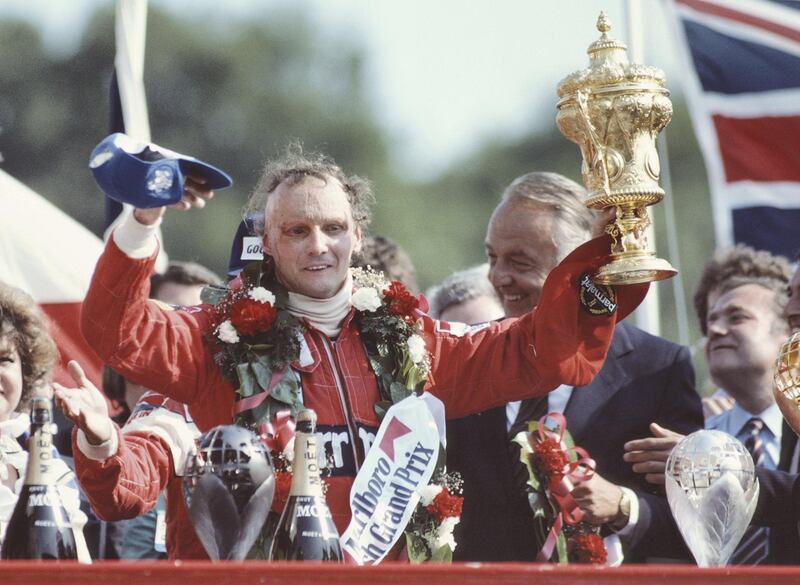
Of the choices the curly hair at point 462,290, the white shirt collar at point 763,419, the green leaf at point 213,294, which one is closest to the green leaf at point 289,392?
the green leaf at point 213,294

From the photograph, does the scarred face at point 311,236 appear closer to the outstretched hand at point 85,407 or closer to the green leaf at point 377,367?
the green leaf at point 377,367

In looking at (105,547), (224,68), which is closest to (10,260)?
(105,547)

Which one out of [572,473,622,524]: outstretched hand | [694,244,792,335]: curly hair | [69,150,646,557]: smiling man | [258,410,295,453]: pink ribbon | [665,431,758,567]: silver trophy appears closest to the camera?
[665,431,758,567]: silver trophy

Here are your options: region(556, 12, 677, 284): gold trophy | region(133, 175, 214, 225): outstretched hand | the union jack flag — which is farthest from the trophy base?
the union jack flag

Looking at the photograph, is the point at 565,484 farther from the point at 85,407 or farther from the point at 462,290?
the point at 462,290

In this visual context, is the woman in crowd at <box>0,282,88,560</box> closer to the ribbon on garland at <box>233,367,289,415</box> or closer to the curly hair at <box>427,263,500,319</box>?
the ribbon on garland at <box>233,367,289,415</box>

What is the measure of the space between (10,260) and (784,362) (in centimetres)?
453

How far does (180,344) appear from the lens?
165 inches

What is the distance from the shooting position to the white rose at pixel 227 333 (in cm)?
426

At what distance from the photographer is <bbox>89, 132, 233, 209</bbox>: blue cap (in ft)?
11.9

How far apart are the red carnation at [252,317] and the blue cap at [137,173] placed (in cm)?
61

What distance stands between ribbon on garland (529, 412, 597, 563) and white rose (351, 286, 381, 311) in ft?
2.78

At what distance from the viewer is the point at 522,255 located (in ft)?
17.8

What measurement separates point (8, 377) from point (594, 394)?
1.83 m
